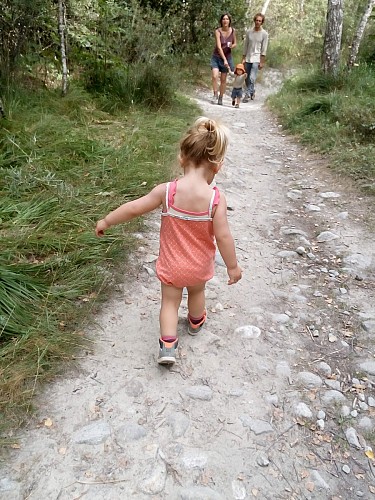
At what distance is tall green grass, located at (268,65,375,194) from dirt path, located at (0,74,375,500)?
76.0 inches

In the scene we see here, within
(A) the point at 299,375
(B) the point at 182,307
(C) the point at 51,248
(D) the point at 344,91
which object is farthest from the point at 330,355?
(D) the point at 344,91

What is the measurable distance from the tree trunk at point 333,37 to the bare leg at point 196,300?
713cm

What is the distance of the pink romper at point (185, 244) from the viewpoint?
2.16 m

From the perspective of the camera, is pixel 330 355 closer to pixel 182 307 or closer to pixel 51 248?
pixel 182 307

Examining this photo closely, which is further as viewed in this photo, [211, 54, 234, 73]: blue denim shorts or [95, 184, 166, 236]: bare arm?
[211, 54, 234, 73]: blue denim shorts

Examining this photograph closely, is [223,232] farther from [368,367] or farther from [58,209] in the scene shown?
[58,209]

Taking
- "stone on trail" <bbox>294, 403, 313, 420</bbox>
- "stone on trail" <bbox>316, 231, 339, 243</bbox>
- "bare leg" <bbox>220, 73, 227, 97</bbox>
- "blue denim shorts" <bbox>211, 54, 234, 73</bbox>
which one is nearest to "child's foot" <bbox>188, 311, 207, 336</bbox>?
"stone on trail" <bbox>294, 403, 313, 420</bbox>

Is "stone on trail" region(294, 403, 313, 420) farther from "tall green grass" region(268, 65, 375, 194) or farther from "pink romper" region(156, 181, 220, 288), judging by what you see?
"tall green grass" region(268, 65, 375, 194)

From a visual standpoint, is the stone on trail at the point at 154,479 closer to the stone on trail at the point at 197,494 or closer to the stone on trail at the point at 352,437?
the stone on trail at the point at 197,494

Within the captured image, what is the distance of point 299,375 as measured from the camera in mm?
2441

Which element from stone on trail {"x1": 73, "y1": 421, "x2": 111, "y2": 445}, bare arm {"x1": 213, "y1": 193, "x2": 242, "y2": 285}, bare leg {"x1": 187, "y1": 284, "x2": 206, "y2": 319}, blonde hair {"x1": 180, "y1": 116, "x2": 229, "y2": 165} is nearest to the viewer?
stone on trail {"x1": 73, "y1": 421, "x2": 111, "y2": 445}

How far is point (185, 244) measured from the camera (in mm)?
2248

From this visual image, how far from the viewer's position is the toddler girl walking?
2.11m

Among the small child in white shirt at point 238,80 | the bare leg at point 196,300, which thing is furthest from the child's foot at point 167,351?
the small child in white shirt at point 238,80
